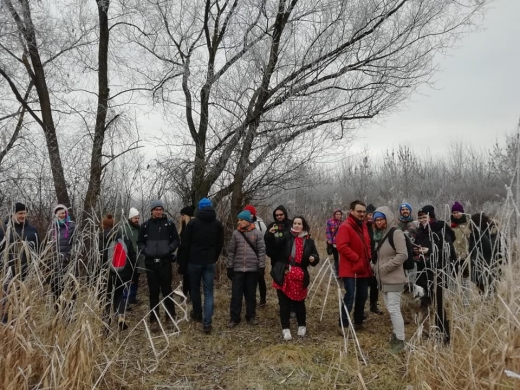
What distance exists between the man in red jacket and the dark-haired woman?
0.35 metres

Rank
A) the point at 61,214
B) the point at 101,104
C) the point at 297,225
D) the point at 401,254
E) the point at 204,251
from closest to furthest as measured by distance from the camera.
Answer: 1. the point at 401,254
2. the point at 61,214
3. the point at 297,225
4. the point at 204,251
5. the point at 101,104

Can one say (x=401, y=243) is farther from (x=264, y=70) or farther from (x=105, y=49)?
(x=105, y=49)

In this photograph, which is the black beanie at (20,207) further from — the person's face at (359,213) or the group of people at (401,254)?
the person's face at (359,213)

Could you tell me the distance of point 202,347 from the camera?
16.4 feet

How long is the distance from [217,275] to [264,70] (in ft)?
12.7

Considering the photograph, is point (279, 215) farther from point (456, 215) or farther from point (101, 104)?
point (101, 104)

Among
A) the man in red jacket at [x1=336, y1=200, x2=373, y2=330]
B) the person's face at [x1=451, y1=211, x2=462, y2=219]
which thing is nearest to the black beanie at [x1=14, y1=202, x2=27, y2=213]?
the man in red jacket at [x1=336, y1=200, x2=373, y2=330]

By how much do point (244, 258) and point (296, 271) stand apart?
0.88 metres

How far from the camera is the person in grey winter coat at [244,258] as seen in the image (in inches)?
224

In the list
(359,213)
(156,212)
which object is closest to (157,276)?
(156,212)

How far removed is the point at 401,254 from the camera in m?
4.50

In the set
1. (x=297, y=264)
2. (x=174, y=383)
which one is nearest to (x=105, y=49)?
(x=297, y=264)

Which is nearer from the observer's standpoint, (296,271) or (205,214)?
(296,271)

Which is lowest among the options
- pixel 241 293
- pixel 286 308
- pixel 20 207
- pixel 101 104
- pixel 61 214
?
pixel 286 308
